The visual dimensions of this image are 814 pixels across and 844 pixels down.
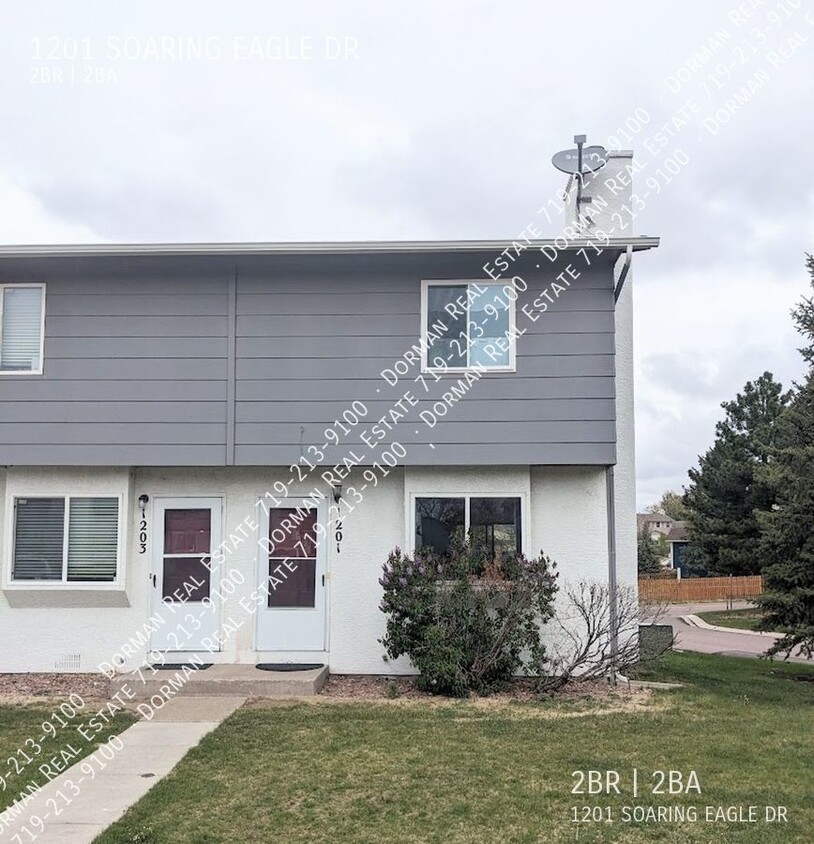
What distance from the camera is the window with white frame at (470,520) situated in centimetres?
946

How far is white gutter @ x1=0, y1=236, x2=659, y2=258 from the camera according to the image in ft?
30.4

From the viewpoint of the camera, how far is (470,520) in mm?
9500

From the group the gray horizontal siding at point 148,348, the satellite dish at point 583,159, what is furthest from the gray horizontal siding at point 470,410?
the satellite dish at point 583,159

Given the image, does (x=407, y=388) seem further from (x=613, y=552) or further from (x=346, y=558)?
(x=613, y=552)

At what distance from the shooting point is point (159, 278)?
389 inches

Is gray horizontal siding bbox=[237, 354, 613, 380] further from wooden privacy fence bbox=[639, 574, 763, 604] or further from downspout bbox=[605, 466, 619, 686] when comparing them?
wooden privacy fence bbox=[639, 574, 763, 604]

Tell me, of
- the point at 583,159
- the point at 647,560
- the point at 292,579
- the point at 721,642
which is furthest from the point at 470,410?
the point at 647,560

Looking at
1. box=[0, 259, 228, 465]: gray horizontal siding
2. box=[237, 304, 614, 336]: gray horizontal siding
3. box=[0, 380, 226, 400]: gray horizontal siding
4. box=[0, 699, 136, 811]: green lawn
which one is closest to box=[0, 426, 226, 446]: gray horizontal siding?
box=[0, 259, 228, 465]: gray horizontal siding

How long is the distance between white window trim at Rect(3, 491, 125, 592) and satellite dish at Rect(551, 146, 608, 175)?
275 inches

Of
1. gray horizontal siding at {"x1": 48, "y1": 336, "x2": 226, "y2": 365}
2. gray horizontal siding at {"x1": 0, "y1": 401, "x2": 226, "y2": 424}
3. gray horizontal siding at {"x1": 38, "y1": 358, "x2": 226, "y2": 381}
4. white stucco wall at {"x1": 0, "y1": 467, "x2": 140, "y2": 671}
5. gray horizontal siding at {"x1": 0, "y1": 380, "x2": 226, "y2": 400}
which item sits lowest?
white stucco wall at {"x1": 0, "y1": 467, "x2": 140, "y2": 671}

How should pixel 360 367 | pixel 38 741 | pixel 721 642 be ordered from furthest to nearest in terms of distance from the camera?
1. pixel 721 642
2. pixel 360 367
3. pixel 38 741

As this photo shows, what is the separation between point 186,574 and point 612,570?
511cm

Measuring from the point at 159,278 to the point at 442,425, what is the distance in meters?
3.85

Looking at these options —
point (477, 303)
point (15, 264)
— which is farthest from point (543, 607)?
point (15, 264)
